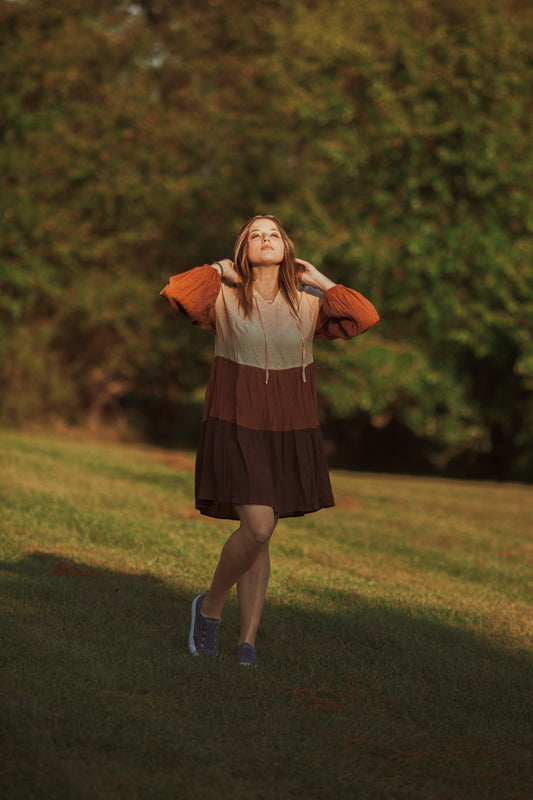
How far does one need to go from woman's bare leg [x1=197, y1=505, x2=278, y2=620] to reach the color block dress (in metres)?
0.08

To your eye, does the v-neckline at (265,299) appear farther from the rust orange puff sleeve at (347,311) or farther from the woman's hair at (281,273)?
the rust orange puff sleeve at (347,311)

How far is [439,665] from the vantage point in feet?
17.6

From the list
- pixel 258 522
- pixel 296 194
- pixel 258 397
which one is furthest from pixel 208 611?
pixel 296 194

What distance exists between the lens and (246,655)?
4.95m

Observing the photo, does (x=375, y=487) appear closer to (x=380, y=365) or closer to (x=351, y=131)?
(x=380, y=365)

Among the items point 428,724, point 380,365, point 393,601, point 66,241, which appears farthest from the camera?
point 66,241

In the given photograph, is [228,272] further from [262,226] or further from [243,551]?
[243,551]

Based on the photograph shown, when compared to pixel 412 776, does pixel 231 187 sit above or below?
above

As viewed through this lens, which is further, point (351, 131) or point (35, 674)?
point (351, 131)

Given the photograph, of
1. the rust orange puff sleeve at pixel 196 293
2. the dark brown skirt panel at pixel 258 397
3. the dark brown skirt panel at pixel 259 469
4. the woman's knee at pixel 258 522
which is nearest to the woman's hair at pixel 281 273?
the rust orange puff sleeve at pixel 196 293

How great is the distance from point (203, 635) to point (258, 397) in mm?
1229

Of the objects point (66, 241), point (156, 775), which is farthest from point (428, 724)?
point (66, 241)

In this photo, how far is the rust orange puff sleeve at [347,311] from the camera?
16.3 ft

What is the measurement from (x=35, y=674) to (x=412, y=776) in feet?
5.44
